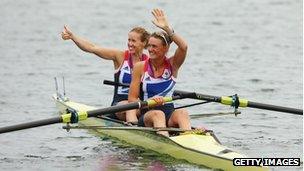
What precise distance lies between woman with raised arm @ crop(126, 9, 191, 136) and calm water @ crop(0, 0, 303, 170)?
0.58 m

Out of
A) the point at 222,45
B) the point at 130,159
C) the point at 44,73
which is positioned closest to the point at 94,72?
the point at 44,73

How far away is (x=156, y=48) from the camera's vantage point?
13.6 m

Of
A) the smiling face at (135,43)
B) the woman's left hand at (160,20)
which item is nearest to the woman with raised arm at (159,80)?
the woman's left hand at (160,20)

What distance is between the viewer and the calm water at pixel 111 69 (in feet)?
48.0

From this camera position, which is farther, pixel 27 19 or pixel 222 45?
pixel 27 19

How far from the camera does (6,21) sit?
33438 millimetres

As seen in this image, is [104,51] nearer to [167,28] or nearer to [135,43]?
[135,43]

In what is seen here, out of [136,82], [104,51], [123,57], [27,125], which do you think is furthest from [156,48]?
[27,125]

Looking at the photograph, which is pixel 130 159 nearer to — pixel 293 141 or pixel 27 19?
pixel 293 141

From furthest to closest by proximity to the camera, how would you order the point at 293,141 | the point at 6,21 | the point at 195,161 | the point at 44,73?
1. the point at 6,21
2. the point at 44,73
3. the point at 293,141
4. the point at 195,161

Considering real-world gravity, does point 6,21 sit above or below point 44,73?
above

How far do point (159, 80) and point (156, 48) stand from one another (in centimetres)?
57

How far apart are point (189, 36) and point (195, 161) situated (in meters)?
17.2

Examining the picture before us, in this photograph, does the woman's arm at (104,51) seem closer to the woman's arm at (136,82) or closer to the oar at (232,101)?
the woman's arm at (136,82)
